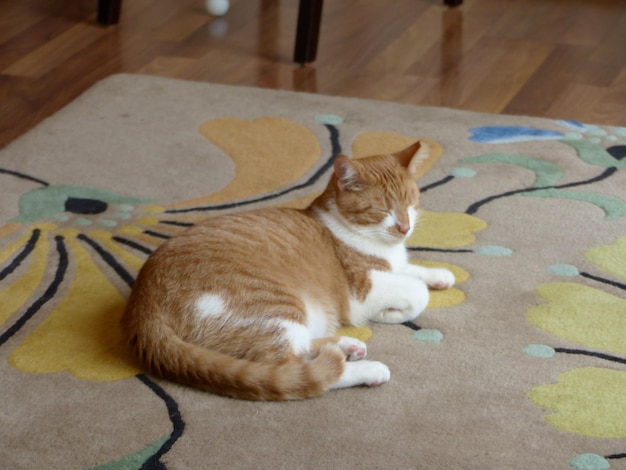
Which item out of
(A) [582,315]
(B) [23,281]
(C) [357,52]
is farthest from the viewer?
(C) [357,52]

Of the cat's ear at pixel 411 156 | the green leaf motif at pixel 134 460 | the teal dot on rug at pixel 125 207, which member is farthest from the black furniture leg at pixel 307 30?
the green leaf motif at pixel 134 460

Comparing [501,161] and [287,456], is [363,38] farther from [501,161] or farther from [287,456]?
[287,456]

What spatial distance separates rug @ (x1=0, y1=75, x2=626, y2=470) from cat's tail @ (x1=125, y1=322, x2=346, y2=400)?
0.03m

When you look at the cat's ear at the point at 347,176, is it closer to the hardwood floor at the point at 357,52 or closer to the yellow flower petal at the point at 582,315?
the yellow flower petal at the point at 582,315

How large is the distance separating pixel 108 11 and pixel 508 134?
1.43m

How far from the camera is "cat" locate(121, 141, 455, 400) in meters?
1.41

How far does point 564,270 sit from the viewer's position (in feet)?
5.93

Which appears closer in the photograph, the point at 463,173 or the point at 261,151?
the point at 463,173

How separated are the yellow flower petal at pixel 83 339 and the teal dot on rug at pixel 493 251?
677 millimetres

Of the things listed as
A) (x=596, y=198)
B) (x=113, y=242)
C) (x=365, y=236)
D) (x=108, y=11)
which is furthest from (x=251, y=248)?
(x=108, y=11)

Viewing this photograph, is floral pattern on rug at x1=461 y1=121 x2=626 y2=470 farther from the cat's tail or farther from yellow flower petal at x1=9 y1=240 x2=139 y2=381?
yellow flower petal at x1=9 y1=240 x2=139 y2=381

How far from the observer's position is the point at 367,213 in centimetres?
161

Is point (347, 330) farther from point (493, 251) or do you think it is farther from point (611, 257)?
→ point (611, 257)

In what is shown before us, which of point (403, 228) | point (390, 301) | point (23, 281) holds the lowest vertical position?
point (23, 281)
